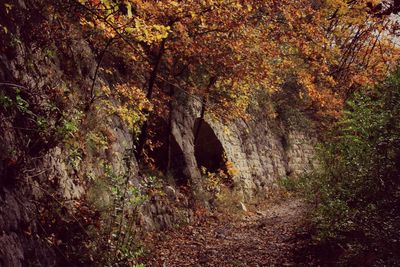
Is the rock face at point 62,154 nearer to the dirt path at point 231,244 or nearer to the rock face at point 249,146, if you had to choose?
the rock face at point 249,146

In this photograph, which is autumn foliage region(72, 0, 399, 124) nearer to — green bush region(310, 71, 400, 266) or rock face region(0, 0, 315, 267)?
rock face region(0, 0, 315, 267)

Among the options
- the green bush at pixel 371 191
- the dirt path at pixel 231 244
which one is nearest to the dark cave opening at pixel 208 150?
the dirt path at pixel 231 244

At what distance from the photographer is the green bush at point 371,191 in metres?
5.32

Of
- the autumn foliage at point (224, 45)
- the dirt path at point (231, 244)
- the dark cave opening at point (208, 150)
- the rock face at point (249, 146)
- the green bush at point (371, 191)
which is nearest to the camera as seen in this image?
the green bush at point (371, 191)

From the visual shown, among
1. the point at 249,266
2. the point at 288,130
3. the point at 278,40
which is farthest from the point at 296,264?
the point at 288,130

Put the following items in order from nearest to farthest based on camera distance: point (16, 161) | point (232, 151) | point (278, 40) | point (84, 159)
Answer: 1. point (16, 161)
2. point (84, 159)
3. point (278, 40)
4. point (232, 151)

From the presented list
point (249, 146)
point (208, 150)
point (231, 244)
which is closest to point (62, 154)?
point (231, 244)

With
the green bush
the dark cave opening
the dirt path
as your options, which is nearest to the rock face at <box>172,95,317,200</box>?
the dark cave opening

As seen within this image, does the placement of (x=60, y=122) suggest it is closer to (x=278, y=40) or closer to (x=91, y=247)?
(x=91, y=247)

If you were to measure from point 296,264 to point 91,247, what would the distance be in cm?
368

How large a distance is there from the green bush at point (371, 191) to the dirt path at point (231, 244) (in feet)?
3.99

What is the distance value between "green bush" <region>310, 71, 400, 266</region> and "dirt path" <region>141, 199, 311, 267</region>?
3.99 feet

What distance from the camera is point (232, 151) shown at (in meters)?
14.5

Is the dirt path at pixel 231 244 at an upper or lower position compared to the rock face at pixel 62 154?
lower
